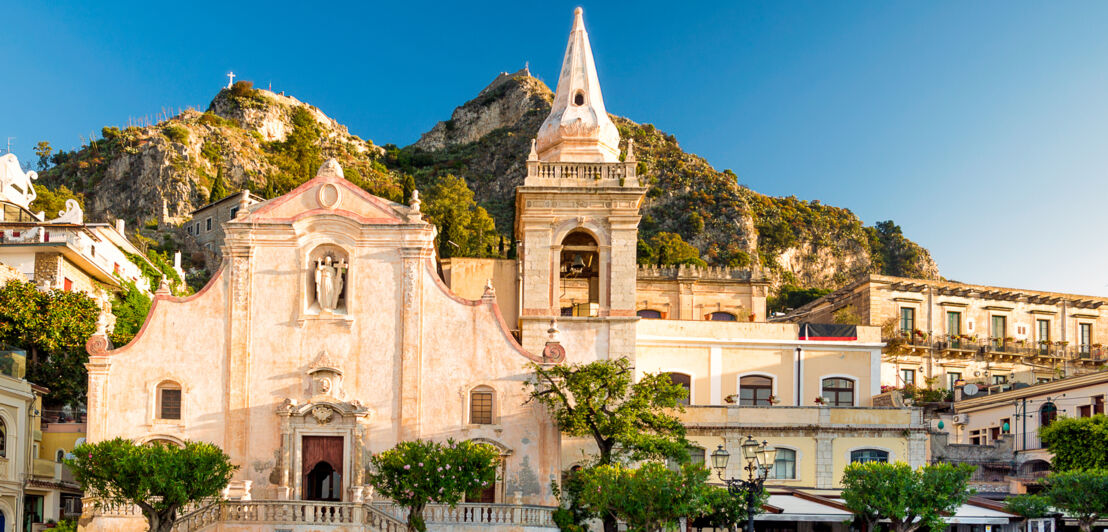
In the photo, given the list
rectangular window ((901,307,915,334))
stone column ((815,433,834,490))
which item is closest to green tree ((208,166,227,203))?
rectangular window ((901,307,915,334))

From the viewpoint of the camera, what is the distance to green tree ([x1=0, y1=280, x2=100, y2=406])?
47.5m

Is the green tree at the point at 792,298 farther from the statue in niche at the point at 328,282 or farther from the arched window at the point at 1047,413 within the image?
the statue in niche at the point at 328,282

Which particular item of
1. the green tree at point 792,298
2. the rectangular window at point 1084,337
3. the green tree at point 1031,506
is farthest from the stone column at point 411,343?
the green tree at point 792,298

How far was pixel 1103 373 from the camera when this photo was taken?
50969 millimetres

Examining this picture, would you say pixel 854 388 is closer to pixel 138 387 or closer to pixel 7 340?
pixel 138 387

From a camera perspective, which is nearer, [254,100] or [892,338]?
[892,338]

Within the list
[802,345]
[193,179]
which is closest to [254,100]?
[193,179]

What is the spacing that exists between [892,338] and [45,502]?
4410 centimetres

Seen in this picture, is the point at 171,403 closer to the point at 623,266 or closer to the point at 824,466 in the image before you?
the point at 623,266

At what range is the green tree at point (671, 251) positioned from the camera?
291ft

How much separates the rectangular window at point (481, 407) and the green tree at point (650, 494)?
5.83 meters

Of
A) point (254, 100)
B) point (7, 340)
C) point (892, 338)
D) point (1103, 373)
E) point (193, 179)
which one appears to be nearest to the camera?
point (7, 340)

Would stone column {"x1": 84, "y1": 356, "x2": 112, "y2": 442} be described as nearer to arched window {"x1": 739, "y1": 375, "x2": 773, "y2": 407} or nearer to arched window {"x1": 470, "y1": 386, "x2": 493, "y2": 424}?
arched window {"x1": 470, "y1": 386, "x2": 493, "y2": 424}

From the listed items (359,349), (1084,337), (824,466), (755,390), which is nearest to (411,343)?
(359,349)
